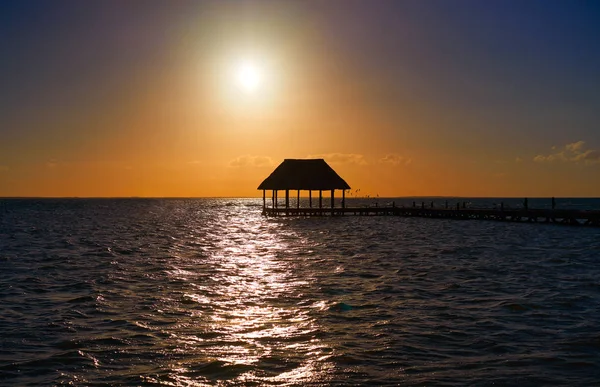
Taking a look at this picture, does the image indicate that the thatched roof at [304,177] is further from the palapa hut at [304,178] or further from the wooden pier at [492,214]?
the wooden pier at [492,214]

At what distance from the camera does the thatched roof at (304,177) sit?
207 feet

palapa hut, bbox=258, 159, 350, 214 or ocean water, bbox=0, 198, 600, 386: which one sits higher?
palapa hut, bbox=258, 159, 350, 214

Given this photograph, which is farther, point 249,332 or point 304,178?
point 304,178

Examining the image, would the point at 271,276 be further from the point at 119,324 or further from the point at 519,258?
the point at 519,258

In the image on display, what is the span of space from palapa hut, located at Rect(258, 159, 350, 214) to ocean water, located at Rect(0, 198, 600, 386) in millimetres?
36851

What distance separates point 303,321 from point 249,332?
5.02 feet

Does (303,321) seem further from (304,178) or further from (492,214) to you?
(304,178)

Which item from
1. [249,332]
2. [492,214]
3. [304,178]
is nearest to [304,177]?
[304,178]

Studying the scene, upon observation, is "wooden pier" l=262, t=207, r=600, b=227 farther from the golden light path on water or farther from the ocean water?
the golden light path on water

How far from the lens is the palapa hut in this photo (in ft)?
207

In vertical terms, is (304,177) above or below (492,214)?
above

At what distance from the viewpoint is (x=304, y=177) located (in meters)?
63.9

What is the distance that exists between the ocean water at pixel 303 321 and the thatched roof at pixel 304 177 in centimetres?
3686

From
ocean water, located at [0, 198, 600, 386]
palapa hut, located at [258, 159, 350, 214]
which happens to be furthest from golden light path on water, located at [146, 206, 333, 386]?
palapa hut, located at [258, 159, 350, 214]
